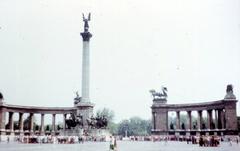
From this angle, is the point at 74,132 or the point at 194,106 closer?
the point at 74,132

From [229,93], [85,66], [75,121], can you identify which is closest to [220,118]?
[229,93]

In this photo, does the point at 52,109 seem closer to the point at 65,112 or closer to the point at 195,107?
the point at 65,112

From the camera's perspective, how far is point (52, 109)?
80.8 m

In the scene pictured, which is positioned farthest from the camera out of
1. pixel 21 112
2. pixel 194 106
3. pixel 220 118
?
pixel 21 112

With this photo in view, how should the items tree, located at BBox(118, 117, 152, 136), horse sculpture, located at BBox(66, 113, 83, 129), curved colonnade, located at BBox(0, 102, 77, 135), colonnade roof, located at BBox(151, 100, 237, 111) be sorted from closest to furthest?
horse sculpture, located at BBox(66, 113, 83, 129), colonnade roof, located at BBox(151, 100, 237, 111), curved colonnade, located at BBox(0, 102, 77, 135), tree, located at BBox(118, 117, 152, 136)

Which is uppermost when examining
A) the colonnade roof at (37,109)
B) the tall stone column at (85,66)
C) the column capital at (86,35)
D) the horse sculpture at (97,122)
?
the column capital at (86,35)

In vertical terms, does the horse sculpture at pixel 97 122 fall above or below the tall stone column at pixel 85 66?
below

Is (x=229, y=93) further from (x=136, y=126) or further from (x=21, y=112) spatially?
(x=136, y=126)

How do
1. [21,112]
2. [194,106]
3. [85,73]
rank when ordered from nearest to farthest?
[85,73] → [194,106] → [21,112]

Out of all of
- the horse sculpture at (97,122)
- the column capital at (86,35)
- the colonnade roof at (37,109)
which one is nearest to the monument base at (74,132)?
the horse sculpture at (97,122)

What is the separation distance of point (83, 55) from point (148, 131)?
106586mm

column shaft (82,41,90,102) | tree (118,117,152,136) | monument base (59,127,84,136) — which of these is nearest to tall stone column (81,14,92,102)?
column shaft (82,41,90,102)

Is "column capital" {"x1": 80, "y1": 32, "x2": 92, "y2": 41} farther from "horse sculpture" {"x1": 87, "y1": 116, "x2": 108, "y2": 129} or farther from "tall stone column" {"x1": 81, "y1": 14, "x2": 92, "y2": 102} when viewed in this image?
"horse sculpture" {"x1": 87, "y1": 116, "x2": 108, "y2": 129}

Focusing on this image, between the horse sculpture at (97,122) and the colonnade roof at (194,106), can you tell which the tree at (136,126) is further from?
the horse sculpture at (97,122)
